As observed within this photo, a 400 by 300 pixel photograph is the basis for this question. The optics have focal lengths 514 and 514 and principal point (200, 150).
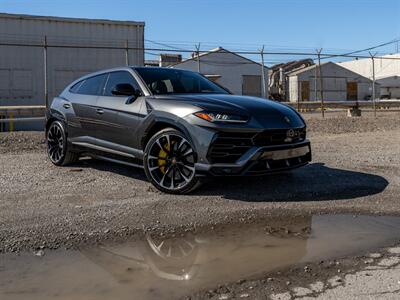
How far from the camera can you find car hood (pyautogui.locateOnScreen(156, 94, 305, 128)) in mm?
5867

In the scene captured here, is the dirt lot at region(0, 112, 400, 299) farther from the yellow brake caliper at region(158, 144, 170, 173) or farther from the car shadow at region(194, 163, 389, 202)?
the yellow brake caliper at region(158, 144, 170, 173)

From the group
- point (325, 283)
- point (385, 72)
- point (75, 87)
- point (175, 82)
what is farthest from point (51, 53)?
point (385, 72)

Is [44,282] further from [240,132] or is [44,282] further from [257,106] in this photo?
[257,106]

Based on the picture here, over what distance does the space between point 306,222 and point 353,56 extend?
18554 mm

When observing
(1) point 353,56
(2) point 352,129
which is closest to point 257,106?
(2) point 352,129

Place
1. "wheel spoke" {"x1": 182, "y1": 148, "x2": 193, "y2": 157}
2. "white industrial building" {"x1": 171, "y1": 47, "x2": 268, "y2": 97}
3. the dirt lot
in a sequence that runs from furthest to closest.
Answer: "white industrial building" {"x1": 171, "y1": 47, "x2": 268, "y2": 97} → "wheel spoke" {"x1": 182, "y1": 148, "x2": 193, "y2": 157} → the dirt lot

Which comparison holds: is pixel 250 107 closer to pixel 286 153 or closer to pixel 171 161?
pixel 286 153

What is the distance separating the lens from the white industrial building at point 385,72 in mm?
61156

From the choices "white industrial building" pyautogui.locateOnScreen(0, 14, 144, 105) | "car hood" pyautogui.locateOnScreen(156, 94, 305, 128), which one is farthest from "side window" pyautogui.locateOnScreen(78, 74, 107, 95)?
"white industrial building" pyautogui.locateOnScreen(0, 14, 144, 105)

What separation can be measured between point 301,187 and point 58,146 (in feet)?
12.7

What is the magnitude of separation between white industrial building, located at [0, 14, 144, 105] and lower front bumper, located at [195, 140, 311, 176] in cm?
1677

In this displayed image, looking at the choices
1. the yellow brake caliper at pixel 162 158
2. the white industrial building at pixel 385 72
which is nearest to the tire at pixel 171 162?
the yellow brake caliper at pixel 162 158

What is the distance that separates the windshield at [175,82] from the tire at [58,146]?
1738 millimetres

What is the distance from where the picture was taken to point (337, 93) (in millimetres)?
56000
